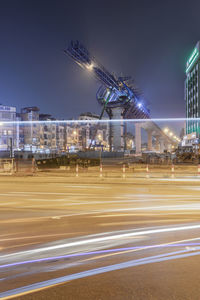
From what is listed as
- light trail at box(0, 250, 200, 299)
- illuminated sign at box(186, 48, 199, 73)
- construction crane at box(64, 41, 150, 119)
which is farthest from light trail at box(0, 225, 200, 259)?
illuminated sign at box(186, 48, 199, 73)

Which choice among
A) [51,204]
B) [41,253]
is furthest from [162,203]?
[41,253]

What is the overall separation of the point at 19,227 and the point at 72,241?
6.08ft

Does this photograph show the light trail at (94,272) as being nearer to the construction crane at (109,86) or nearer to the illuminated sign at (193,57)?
the construction crane at (109,86)

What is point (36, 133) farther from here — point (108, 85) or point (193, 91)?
point (193, 91)

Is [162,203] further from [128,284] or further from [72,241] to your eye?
[128,284]

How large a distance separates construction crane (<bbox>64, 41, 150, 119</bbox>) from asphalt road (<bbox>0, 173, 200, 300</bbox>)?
40.7 m

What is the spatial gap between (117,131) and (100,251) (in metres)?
52.1

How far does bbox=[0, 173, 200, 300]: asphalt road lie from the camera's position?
3320mm

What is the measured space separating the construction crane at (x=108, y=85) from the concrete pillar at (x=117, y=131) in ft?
4.13

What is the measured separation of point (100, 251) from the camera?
4.50 m

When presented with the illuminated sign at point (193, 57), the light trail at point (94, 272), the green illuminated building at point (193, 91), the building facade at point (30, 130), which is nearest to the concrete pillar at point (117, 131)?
the green illuminated building at point (193, 91)

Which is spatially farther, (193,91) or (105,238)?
(193,91)

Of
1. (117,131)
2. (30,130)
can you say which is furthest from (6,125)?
(117,131)

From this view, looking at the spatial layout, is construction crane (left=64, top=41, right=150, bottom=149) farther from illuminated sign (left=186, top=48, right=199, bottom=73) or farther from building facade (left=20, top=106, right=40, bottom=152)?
building facade (left=20, top=106, right=40, bottom=152)
